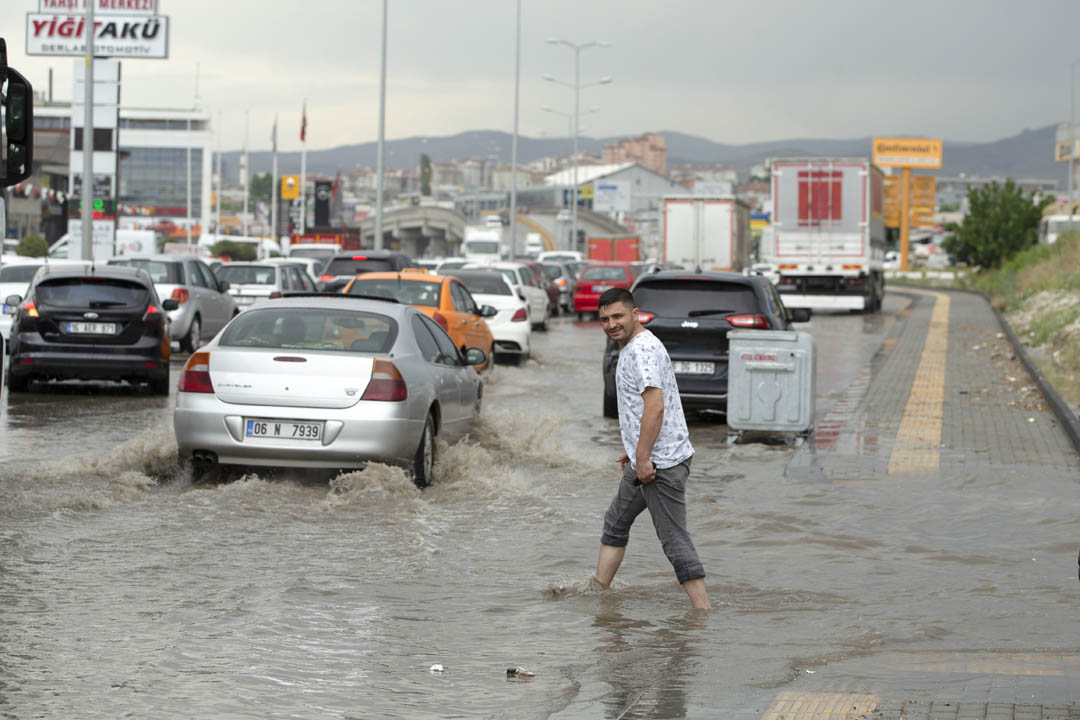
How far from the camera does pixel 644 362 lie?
7219 millimetres

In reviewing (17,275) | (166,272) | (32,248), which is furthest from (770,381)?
(32,248)

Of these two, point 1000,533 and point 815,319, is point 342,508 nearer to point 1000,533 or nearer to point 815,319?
point 1000,533

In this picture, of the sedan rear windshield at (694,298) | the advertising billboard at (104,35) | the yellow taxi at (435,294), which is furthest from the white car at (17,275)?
the advertising billboard at (104,35)

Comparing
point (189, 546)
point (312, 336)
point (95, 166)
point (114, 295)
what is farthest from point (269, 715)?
point (95, 166)

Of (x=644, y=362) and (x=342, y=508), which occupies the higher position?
(x=644, y=362)

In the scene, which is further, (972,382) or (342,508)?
(972,382)

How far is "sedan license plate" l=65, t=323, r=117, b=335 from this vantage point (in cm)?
1686

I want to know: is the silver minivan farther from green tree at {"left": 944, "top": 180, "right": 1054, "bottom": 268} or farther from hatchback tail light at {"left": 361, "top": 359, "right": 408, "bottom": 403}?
green tree at {"left": 944, "top": 180, "right": 1054, "bottom": 268}

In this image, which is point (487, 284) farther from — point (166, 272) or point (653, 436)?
point (653, 436)

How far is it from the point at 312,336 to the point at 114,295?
688cm

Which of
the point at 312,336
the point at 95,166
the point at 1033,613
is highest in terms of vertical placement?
the point at 95,166

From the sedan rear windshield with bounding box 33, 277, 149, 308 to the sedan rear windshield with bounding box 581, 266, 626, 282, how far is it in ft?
82.9

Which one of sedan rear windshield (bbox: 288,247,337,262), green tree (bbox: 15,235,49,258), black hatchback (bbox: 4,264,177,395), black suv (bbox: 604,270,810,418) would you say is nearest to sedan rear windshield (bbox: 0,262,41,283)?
black hatchback (bbox: 4,264,177,395)

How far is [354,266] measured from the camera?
3131 centimetres
